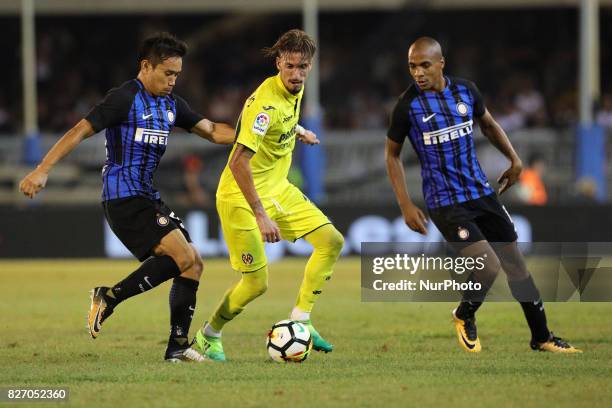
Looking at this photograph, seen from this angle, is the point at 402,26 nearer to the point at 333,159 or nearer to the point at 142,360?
the point at 333,159

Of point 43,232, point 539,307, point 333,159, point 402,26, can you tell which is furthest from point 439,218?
point 402,26

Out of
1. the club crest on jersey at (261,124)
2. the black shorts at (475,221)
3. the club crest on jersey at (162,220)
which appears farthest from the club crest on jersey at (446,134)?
the club crest on jersey at (162,220)

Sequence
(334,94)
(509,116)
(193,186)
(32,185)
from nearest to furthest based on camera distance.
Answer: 1. (32,185)
2. (193,186)
3. (509,116)
4. (334,94)

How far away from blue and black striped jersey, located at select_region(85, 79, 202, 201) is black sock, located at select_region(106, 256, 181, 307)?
492mm

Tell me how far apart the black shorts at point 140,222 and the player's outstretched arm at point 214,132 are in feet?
2.59

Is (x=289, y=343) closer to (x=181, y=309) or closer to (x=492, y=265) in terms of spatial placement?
(x=181, y=309)

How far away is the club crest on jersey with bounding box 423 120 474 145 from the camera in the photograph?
28.7 ft

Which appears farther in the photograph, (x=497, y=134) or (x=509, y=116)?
(x=509, y=116)

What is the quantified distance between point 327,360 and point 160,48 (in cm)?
257

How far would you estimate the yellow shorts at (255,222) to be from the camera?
8.57 meters

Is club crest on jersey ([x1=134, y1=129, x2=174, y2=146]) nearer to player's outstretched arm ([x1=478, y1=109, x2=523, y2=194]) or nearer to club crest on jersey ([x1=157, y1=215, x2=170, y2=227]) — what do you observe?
club crest on jersey ([x1=157, y1=215, x2=170, y2=227])

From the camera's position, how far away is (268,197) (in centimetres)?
881

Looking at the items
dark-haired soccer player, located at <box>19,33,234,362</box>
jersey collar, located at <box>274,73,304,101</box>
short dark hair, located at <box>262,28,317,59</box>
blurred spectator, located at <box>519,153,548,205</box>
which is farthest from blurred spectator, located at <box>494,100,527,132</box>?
dark-haired soccer player, located at <box>19,33,234,362</box>

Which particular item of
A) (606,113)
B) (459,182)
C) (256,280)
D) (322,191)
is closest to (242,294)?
(256,280)
